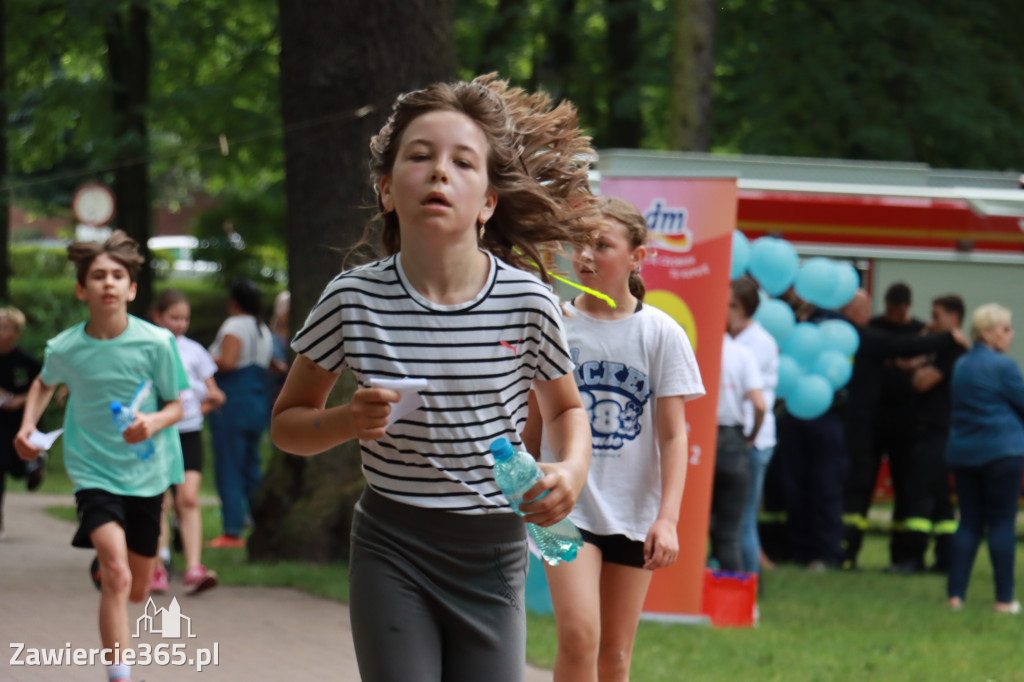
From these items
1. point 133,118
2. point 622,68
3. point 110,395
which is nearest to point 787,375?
point 110,395

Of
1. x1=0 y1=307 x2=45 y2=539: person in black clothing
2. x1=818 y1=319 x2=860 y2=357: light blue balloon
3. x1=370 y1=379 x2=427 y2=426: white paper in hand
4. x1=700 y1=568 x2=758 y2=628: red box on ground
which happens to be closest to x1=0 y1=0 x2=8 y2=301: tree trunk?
x1=0 y1=307 x2=45 y2=539: person in black clothing

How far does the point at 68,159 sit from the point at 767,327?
19469 mm

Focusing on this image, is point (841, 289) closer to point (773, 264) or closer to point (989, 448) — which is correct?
point (773, 264)

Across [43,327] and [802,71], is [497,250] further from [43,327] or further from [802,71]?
[43,327]

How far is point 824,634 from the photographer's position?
8547 mm

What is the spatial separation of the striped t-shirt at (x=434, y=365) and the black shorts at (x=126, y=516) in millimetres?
2924

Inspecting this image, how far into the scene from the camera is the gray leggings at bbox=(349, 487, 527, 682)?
11.0ft

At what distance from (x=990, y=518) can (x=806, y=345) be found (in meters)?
1.83

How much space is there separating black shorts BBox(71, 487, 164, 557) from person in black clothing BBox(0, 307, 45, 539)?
5.32 m

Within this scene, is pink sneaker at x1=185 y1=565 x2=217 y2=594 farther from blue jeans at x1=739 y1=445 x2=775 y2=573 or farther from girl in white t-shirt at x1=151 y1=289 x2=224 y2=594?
blue jeans at x1=739 y1=445 x2=775 y2=573

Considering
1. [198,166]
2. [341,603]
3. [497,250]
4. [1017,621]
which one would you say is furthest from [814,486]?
[198,166]

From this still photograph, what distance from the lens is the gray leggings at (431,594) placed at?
3.35m

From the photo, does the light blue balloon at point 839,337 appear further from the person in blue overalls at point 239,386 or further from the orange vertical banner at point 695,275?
the person in blue overalls at point 239,386

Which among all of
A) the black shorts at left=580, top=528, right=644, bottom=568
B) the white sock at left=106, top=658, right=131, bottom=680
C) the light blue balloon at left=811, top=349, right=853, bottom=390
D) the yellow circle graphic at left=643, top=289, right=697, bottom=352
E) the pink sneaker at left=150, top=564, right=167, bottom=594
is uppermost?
the yellow circle graphic at left=643, top=289, right=697, bottom=352
